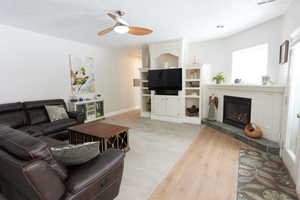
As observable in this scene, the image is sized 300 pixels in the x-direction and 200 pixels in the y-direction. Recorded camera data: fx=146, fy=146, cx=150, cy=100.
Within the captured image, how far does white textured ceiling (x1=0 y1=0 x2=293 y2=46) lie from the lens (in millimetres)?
2438

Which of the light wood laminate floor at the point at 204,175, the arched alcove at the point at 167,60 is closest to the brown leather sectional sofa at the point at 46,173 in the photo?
the light wood laminate floor at the point at 204,175

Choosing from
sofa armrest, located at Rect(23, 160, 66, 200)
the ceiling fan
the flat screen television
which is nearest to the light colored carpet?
sofa armrest, located at Rect(23, 160, 66, 200)

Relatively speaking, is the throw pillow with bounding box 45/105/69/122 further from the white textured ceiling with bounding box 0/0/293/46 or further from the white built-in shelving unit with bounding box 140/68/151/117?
the white built-in shelving unit with bounding box 140/68/151/117

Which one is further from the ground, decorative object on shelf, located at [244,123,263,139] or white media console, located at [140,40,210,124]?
white media console, located at [140,40,210,124]

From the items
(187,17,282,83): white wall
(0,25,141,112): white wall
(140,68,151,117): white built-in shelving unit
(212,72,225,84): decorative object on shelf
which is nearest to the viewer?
(187,17,282,83): white wall

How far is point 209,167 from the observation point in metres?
2.32

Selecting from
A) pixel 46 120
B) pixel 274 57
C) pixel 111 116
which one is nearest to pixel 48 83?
pixel 46 120

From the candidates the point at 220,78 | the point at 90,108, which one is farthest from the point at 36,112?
the point at 220,78

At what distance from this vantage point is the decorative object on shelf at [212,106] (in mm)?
4344

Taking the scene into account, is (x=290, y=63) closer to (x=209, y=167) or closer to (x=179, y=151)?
(x=209, y=167)

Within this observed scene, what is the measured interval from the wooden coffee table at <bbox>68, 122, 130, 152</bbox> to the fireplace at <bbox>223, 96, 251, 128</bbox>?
2.86 metres

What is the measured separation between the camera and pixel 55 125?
10.2 feet

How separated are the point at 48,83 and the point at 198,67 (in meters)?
4.35

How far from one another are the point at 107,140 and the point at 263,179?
7.78ft
